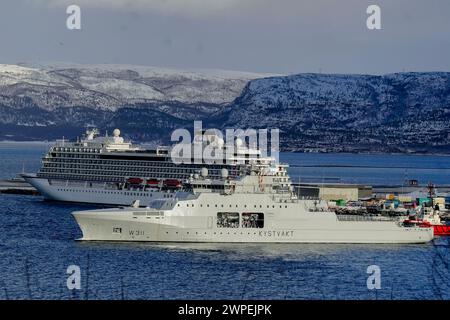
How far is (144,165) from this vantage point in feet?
246

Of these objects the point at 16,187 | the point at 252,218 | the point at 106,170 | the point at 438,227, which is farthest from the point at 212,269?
the point at 16,187

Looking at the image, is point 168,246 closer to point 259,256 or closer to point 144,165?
point 259,256

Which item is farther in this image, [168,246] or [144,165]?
[144,165]

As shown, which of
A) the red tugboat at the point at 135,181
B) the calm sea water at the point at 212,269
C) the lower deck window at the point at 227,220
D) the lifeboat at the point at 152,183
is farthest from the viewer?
the red tugboat at the point at 135,181

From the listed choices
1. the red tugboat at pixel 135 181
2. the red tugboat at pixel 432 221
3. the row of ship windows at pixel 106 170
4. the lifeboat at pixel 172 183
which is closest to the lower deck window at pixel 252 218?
the red tugboat at pixel 432 221

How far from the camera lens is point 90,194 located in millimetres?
73188

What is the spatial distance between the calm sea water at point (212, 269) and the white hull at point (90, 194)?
1859 cm

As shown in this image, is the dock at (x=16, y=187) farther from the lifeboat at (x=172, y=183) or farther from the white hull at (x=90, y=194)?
the lifeboat at (x=172, y=183)

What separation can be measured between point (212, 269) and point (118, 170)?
37310 millimetres

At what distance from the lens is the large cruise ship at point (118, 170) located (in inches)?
2756

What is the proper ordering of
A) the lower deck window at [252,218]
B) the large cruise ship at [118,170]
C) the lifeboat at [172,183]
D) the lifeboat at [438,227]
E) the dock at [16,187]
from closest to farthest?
the lower deck window at [252,218] < the lifeboat at [438,227] < the large cruise ship at [118,170] < the lifeboat at [172,183] < the dock at [16,187]

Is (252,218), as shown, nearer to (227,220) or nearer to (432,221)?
(227,220)
